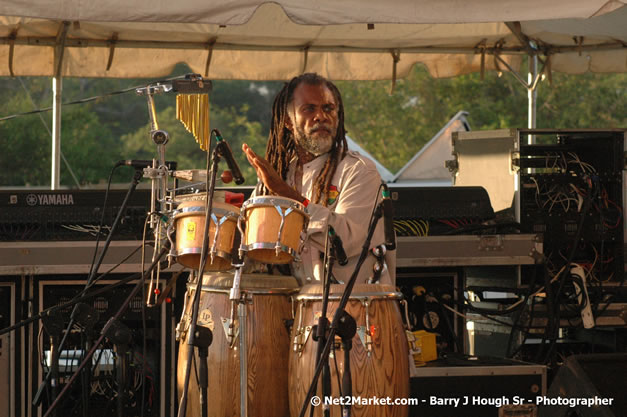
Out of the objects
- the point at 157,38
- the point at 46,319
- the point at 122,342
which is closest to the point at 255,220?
the point at 122,342

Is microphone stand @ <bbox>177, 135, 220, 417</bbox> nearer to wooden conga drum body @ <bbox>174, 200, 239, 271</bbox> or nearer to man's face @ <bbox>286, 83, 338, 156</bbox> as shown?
wooden conga drum body @ <bbox>174, 200, 239, 271</bbox>

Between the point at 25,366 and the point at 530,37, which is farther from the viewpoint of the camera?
the point at 530,37

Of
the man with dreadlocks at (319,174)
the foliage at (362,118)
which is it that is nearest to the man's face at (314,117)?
the man with dreadlocks at (319,174)

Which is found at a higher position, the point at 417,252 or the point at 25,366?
the point at 417,252

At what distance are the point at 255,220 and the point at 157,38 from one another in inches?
161

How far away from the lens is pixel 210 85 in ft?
14.0

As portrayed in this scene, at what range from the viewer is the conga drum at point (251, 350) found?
4.39 m

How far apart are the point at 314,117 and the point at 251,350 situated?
1.27 meters

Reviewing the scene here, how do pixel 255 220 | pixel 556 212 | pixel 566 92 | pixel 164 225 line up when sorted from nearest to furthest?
pixel 255 220 → pixel 164 225 → pixel 556 212 → pixel 566 92

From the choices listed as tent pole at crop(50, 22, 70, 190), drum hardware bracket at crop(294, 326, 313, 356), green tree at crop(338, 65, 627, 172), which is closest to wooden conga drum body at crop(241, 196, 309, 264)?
drum hardware bracket at crop(294, 326, 313, 356)

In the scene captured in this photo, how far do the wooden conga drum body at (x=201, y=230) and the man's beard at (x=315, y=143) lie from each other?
2.42ft

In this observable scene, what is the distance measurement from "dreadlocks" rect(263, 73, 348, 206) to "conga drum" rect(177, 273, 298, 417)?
1.93 ft

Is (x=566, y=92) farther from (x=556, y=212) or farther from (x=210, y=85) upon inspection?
(x=210, y=85)

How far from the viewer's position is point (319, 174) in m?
4.75
